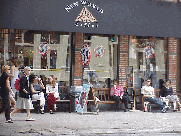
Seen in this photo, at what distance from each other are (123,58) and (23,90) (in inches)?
225

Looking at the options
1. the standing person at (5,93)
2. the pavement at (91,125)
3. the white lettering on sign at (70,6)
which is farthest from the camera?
the white lettering on sign at (70,6)

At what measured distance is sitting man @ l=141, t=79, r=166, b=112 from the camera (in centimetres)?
1625

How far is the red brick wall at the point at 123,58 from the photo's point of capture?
55.0ft

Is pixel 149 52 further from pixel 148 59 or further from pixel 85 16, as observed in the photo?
pixel 85 16

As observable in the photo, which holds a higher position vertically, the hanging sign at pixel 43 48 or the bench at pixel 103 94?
the hanging sign at pixel 43 48

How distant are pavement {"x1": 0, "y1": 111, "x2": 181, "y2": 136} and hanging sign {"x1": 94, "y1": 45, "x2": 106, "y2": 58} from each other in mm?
2901

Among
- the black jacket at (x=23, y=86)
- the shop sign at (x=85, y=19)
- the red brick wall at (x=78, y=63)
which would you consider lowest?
the black jacket at (x=23, y=86)

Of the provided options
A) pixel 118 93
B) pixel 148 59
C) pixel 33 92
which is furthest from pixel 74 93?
pixel 148 59

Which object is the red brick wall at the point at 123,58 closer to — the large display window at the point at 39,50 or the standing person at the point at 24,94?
the large display window at the point at 39,50

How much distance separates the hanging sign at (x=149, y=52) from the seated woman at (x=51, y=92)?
14.2ft

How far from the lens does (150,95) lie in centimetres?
1645

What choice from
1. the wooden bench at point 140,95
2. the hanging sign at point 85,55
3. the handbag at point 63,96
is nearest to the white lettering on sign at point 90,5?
the hanging sign at point 85,55

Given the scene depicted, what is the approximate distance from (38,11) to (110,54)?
3817 mm

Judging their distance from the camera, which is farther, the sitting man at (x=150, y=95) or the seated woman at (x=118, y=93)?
the sitting man at (x=150, y=95)
